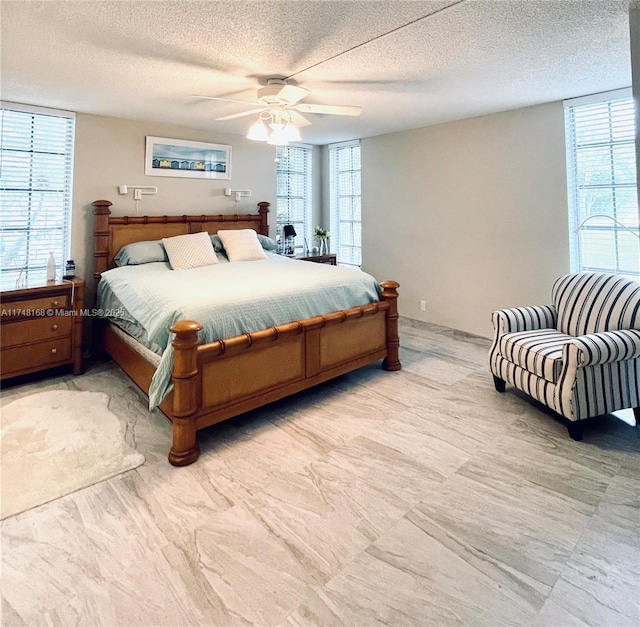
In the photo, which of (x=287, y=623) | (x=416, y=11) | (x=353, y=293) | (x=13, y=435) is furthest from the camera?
(x=353, y=293)

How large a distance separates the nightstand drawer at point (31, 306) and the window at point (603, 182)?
446 cm

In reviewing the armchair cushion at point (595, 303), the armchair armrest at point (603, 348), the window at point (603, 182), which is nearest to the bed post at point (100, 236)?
the armchair armrest at point (603, 348)

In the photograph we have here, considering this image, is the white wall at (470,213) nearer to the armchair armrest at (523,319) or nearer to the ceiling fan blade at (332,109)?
the armchair armrest at (523,319)

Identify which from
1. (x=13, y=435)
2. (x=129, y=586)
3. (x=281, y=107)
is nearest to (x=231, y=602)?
(x=129, y=586)

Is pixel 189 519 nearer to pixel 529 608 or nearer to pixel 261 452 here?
pixel 261 452

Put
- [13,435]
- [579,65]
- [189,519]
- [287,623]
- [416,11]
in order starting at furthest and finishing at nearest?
[579,65] → [13,435] → [416,11] → [189,519] → [287,623]

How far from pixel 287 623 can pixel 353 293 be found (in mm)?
2318

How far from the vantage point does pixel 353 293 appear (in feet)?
10.7

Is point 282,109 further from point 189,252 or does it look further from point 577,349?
point 577,349

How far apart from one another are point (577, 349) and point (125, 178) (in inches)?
171

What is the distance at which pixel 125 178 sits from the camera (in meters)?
4.15

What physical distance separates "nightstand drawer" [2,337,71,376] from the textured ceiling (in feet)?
6.75

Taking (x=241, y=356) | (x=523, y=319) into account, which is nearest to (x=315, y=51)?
(x=241, y=356)

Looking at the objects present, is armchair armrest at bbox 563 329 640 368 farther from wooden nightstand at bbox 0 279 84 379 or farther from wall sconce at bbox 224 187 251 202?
wall sconce at bbox 224 187 251 202
